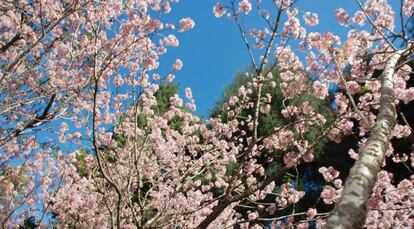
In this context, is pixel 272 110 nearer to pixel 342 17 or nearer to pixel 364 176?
pixel 342 17

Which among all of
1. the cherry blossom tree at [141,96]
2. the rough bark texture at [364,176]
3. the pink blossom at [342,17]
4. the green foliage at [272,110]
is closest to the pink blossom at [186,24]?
the cherry blossom tree at [141,96]

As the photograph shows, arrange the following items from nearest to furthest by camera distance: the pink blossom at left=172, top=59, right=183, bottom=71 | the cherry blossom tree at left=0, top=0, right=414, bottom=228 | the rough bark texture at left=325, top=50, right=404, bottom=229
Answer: the rough bark texture at left=325, top=50, right=404, bottom=229
the cherry blossom tree at left=0, top=0, right=414, bottom=228
the pink blossom at left=172, top=59, right=183, bottom=71

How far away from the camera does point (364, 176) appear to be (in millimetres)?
1692

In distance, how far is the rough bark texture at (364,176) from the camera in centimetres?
145

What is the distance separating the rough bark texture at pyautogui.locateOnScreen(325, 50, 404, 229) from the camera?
145 cm

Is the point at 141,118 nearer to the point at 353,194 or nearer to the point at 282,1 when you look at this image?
the point at 282,1

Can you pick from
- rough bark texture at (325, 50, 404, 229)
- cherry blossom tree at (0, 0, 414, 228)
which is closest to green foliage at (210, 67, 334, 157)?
cherry blossom tree at (0, 0, 414, 228)

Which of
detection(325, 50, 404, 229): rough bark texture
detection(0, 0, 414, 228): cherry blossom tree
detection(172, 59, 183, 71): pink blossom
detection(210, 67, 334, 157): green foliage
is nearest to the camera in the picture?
detection(325, 50, 404, 229): rough bark texture

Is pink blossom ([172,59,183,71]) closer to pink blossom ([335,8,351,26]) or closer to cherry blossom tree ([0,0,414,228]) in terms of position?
cherry blossom tree ([0,0,414,228])

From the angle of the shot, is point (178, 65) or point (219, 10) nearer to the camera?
point (219, 10)

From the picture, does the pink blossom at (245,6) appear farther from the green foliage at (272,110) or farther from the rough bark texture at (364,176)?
the green foliage at (272,110)

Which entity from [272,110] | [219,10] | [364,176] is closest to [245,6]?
[219,10]

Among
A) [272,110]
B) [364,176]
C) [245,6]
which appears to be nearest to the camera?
[364,176]

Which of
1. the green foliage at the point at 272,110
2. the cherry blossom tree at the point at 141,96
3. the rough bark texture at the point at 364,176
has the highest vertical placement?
the green foliage at the point at 272,110
